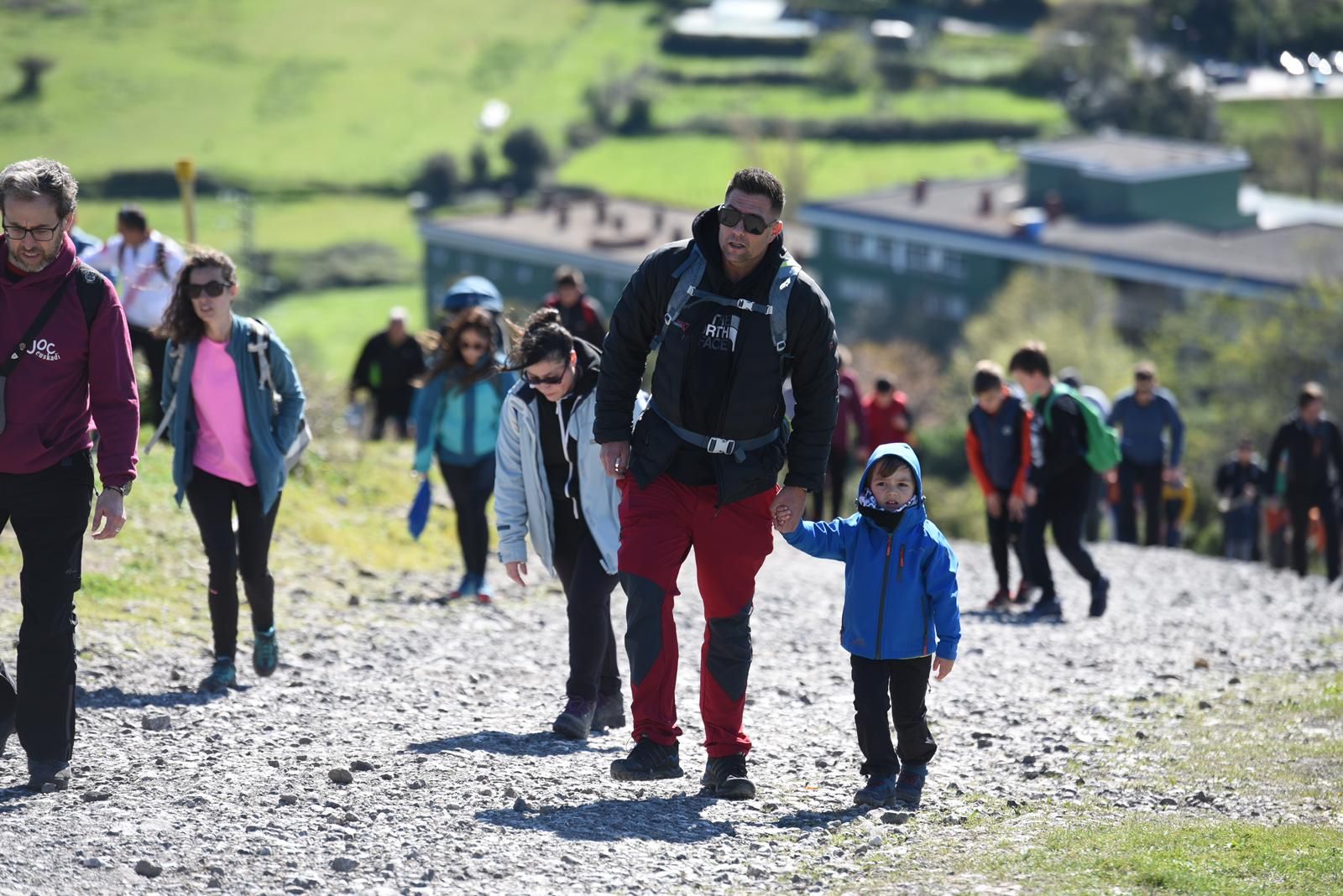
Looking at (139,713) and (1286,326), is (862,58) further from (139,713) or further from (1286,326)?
(139,713)

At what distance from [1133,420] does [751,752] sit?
471 inches

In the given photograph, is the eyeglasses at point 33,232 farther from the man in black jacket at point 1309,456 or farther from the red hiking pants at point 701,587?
the man in black jacket at point 1309,456

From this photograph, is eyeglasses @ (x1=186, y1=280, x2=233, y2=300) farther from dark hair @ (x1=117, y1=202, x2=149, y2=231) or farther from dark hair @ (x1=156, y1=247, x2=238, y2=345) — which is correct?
dark hair @ (x1=117, y1=202, x2=149, y2=231)

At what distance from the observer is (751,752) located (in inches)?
371

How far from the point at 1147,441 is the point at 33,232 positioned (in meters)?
15.2

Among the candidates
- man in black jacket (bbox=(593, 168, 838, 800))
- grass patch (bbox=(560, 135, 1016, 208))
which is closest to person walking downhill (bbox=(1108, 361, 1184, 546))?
man in black jacket (bbox=(593, 168, 838, 800))

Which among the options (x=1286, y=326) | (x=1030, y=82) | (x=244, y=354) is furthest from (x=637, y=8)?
(x=244, y=354)

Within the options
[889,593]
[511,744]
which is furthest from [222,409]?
[889,593]

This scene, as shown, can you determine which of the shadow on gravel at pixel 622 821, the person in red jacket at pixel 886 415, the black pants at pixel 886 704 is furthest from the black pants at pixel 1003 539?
the shadow on gravel at pixel 622 821

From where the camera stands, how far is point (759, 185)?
7711 millimetres

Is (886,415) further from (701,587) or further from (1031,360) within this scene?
(701,587)

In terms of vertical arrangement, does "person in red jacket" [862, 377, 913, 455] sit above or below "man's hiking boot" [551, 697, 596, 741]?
above

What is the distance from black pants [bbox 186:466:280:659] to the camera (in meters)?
10.2

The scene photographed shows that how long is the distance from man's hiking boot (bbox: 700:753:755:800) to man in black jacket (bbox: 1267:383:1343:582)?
1149 cm
